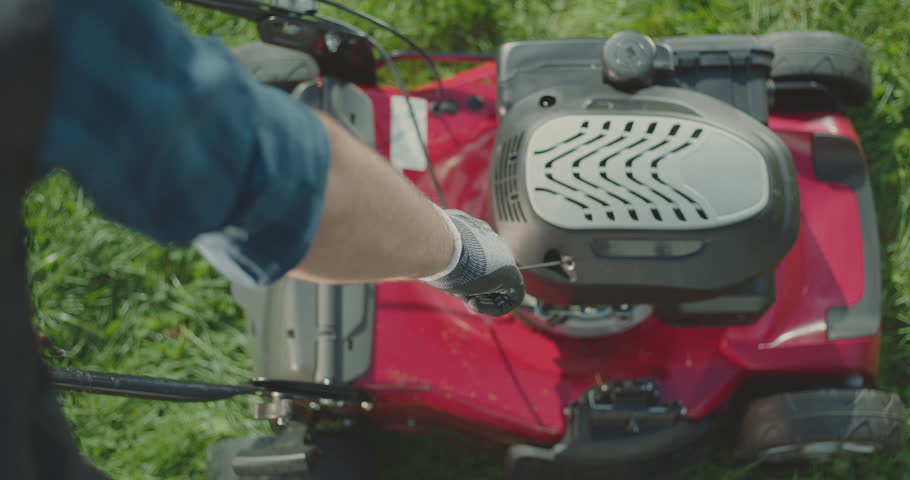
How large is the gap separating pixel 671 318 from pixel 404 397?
543 millimetres

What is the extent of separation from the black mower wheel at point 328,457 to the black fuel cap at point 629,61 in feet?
2.89

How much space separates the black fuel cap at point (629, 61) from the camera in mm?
1520

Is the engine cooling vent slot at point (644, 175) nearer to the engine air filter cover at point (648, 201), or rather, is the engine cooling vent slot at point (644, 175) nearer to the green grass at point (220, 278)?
the engine air filter cover at point (648, 201)

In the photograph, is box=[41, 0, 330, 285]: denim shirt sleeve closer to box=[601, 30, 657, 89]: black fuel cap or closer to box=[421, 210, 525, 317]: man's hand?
box=[421, 210, 525, 317]: man's hand

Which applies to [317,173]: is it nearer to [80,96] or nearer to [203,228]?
[203,228]

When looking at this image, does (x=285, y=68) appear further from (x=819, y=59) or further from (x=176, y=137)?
(x=176, y=137)

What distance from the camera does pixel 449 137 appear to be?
190 centimetres

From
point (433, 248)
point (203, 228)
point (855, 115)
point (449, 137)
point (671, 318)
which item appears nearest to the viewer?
point (203, 228)

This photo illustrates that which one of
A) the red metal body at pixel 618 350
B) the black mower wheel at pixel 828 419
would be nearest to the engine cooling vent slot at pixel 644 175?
the red metal body at pixel 618 350

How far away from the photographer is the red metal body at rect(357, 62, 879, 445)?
1.70 m

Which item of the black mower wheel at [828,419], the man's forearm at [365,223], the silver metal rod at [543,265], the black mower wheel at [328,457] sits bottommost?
the black mower wheel at [328,457]

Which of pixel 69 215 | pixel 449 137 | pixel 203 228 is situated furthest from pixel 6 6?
pixel 69 215

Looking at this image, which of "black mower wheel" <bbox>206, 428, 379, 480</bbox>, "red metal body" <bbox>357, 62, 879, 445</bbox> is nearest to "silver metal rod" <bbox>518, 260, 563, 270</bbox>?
"red metal body" <bbox>357, 62, 879, 445</bbox>

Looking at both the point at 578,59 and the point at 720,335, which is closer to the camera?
the point at 578,59
